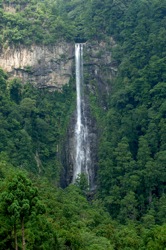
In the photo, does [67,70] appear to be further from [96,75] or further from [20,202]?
[20,202]

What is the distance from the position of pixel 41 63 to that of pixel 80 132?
827 cm

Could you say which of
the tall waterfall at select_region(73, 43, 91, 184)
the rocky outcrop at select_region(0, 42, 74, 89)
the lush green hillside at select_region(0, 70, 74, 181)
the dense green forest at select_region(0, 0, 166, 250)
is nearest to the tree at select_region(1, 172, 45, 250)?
the dense green forest at select_region(0, 0, 166, 250)

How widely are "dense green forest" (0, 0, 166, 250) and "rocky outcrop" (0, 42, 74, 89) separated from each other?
2.70 feet

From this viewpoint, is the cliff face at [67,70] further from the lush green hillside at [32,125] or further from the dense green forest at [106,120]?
the lush green hillside at [32,125]

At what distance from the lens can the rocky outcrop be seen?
4634 cm

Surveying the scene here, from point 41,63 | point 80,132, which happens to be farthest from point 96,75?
point 80,132

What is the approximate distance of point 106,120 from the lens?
147 feet

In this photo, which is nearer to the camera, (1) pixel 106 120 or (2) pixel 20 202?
(2) pixel 20 202

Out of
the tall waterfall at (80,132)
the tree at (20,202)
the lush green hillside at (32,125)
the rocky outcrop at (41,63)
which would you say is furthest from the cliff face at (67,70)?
the tree at (20,202)

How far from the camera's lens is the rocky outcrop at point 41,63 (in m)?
46.3

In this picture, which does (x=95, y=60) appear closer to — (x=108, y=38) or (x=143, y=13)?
(x=108, y=38)

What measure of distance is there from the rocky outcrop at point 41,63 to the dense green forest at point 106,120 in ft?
2.70

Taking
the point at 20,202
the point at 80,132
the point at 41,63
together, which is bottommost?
the point at 20,202

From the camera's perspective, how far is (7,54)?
46.3 metres
